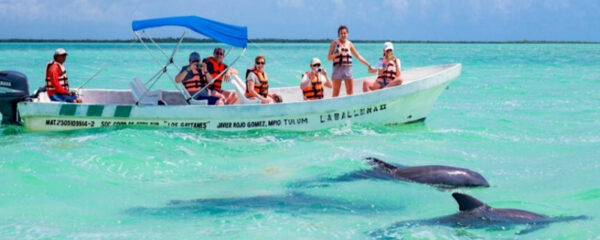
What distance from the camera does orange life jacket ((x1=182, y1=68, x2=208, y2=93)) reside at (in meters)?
13.4

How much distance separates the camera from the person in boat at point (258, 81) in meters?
13.3

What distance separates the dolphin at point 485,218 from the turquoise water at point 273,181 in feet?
0.42

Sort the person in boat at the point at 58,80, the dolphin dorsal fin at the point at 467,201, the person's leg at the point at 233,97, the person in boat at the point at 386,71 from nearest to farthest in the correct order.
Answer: the dolphin dorsal fin at the point at 467,201 < the person in boat at the point at 58,80 < the person's leg at the point at 233,97 < the person in boat at the point at 386,71

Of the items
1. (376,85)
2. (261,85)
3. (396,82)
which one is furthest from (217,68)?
(396,82)

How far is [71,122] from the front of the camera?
43.9 feet

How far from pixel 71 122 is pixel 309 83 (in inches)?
173

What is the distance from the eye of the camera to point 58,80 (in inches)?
533

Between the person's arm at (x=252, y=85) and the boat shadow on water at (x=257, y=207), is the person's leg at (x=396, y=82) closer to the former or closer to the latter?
the person's arm at (x=252, y=85)

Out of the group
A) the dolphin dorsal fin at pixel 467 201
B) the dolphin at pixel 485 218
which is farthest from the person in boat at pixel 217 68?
the dolphin dorsal fin at pixel 467 201

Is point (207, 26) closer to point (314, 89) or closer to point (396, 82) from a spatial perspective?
point (314, 89)

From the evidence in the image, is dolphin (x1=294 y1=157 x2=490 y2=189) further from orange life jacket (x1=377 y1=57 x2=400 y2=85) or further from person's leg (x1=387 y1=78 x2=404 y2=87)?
orange life jacket (x1=377 y1=57 x2=400 y2=85)

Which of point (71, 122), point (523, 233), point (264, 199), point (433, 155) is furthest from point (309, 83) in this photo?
point (523, 233)

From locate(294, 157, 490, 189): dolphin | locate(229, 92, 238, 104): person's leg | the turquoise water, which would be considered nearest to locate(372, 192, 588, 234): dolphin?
the turquoise water

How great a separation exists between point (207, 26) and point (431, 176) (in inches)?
227
